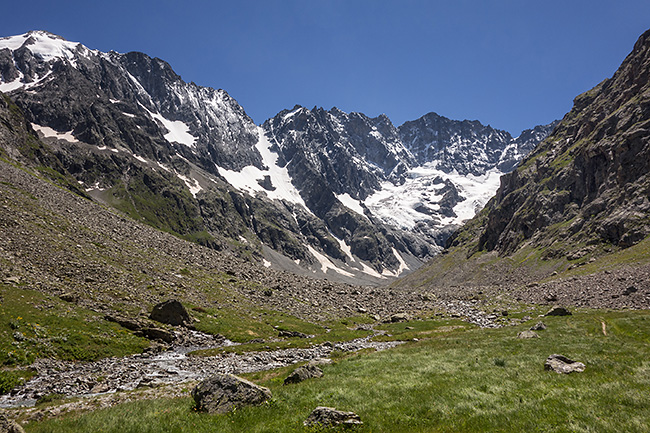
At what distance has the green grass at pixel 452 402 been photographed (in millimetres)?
14289

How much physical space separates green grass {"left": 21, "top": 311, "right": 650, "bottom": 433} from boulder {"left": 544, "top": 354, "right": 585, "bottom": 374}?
0.57 metres

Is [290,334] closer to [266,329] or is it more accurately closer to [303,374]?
[266,329]

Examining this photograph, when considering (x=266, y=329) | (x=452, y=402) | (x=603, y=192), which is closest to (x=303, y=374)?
(x=452, y=402)

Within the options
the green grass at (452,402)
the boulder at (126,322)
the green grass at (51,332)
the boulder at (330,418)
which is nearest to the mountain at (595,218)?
the green grass at (452,402)

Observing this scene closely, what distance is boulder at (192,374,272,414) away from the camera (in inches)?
702

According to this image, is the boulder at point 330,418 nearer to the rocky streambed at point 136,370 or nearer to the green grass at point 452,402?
the green grass at point 452,402

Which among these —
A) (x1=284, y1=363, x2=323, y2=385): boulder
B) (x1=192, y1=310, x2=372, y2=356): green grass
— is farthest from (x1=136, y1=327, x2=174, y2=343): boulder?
(x1=284, y1=363, x2=323, y2=385): boulder

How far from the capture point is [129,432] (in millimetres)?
14930

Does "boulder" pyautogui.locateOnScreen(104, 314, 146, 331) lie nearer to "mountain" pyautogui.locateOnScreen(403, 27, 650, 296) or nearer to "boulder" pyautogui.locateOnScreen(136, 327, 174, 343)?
"boulder" pyautogui.locateOnScreen(136, 327, 174, 343)

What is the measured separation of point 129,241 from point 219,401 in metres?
75.9

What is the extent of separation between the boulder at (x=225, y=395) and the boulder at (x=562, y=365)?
1855cm

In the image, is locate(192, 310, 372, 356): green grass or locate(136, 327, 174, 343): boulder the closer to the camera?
locate(136, 327, 174, 343): boulder

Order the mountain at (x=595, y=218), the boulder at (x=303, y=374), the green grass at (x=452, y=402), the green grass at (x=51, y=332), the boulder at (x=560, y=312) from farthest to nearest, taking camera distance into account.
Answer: the mountain at (x=595, y=218) → the boulder at (x=560, y=312) → the green grass at (x=51, y=332) → the boulder at (x=303, y=374) → the green grass at (x=452, y=402)

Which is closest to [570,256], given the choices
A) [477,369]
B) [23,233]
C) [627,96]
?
[627,96]
